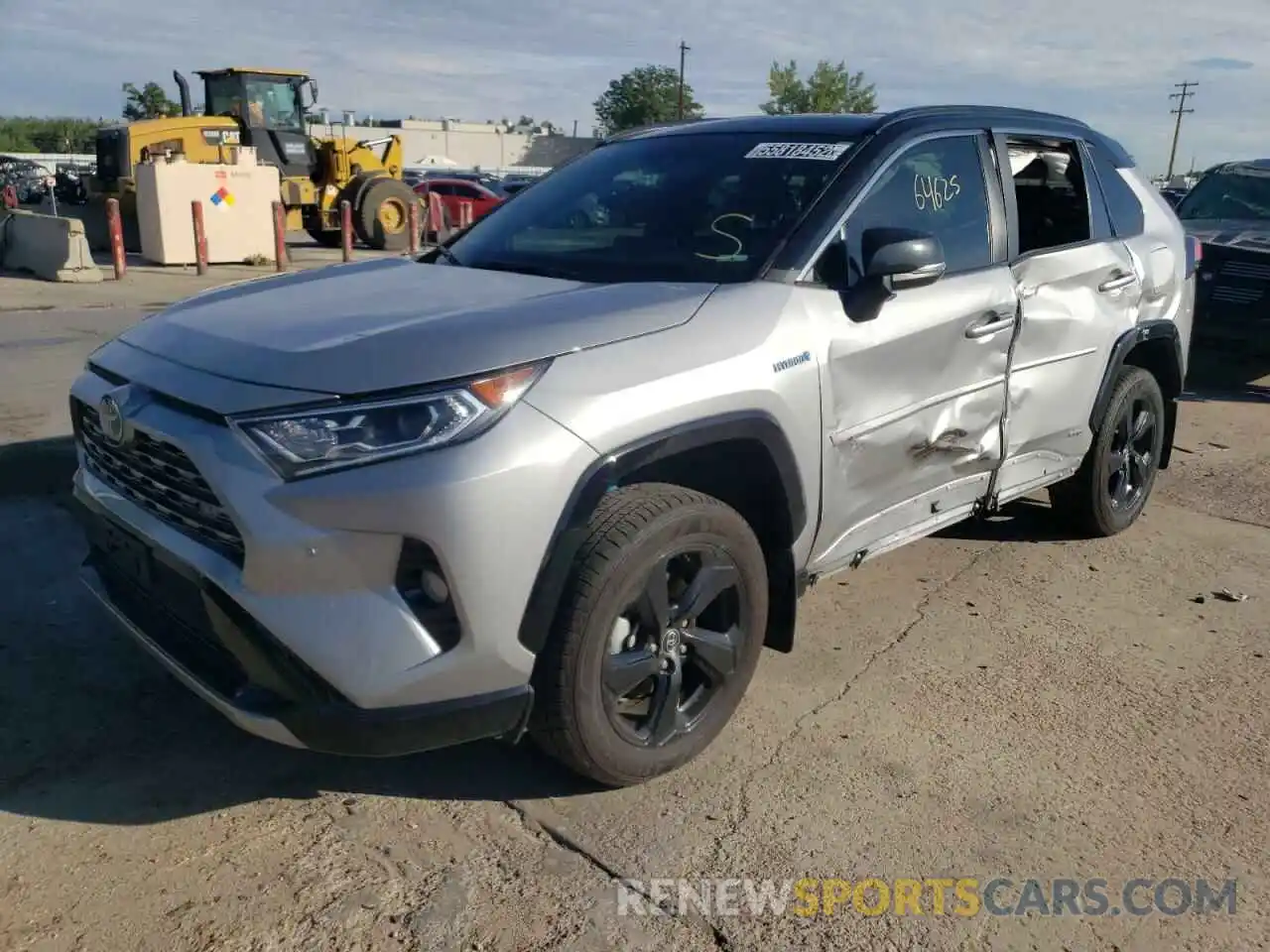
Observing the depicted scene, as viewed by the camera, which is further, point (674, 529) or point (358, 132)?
point (358, 132)

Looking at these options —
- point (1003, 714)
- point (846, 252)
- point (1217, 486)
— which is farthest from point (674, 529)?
point (1217, 486)

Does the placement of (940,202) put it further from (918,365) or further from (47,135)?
(47,135)

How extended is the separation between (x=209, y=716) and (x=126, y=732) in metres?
0.23

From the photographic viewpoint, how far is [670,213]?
3.65 metres

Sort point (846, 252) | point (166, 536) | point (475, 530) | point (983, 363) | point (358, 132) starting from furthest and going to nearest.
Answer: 1. point (358, 132)
2. point (983, 363)
3. point (846, 252)
4. point (166, 536)
5. point (475, 530)

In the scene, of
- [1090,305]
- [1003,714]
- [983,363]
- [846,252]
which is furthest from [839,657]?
[1090,305]

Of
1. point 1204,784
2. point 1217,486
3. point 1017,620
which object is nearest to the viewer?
point 1204,784

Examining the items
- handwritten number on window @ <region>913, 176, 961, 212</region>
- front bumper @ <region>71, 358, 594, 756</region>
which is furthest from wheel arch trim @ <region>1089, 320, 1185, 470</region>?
front bumper @ <region>71, 358, 594, 756</region>

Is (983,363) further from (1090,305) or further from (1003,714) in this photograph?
(1003,714)

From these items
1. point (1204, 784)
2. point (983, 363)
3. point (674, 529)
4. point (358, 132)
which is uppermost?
point (358, 132)

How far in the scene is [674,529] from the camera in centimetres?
279

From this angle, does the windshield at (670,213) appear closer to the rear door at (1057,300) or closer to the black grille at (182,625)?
the rear door at (1057,300)

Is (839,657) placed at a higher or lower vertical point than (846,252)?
lower

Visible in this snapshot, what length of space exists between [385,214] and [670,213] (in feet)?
55.9
